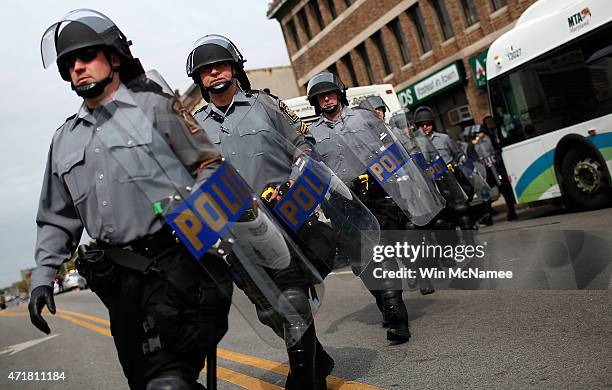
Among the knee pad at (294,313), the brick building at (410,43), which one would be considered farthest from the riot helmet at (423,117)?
the brick building at (410,43)

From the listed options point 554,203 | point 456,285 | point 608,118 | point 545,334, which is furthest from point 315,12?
point 545,334

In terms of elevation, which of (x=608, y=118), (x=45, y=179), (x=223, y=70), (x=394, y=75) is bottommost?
(x=608, y=118)

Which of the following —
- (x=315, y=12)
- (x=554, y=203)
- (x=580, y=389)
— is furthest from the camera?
(x=315, y=12)

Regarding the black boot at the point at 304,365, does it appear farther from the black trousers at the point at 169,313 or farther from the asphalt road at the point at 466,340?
the black trousers at the point at 169,313

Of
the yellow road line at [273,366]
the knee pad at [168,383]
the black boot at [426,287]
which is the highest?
the knee pad at [168,383]

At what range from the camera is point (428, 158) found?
760 cm

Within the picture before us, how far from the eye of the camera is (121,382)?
6.42 m

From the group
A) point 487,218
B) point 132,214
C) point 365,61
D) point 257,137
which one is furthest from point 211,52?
point 365,61

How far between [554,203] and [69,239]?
40.0 ft

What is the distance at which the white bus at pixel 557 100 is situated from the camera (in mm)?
10273

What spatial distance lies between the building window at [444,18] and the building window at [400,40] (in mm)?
2347

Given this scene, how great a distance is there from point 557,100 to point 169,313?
989 cm

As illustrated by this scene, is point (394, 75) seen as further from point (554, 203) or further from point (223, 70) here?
point (223, 70)

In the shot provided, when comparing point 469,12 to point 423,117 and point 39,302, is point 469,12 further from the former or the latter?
point 39,302
